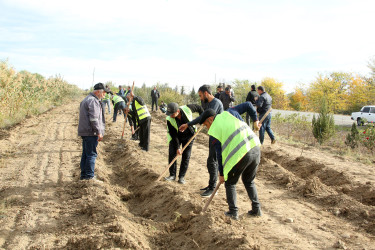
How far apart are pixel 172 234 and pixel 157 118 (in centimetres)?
1460

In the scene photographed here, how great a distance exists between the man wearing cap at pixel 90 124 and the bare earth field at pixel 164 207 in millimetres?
461

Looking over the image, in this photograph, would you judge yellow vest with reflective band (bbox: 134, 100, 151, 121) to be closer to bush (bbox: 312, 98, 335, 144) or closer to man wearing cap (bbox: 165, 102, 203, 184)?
man wearing cap (bbox: 165, 102, 203, 184)

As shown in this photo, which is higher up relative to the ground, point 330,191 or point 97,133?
point 97,133

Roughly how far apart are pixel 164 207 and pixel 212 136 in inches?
61.1

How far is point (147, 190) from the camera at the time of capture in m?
5.71

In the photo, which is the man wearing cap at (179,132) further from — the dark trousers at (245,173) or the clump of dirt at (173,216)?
the dark trousers at (245,173)

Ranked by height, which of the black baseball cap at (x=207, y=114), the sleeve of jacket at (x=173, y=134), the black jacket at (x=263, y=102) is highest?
the black jacket at (x=263, y=102)

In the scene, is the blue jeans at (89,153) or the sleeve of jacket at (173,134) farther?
the sleeve of jacket at (173,134)

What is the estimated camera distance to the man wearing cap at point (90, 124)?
576cm

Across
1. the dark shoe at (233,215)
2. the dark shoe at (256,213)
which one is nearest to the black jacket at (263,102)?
the dark shoe at (256,213)

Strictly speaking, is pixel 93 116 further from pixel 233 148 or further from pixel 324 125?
pixel 324 125

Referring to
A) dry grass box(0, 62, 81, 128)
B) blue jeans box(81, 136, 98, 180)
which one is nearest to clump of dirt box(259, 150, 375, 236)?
blue jeans box(81, 136, 98, 180)

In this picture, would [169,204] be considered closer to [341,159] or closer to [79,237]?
[79,237]

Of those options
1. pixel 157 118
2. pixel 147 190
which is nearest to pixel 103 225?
pixel 147 190
